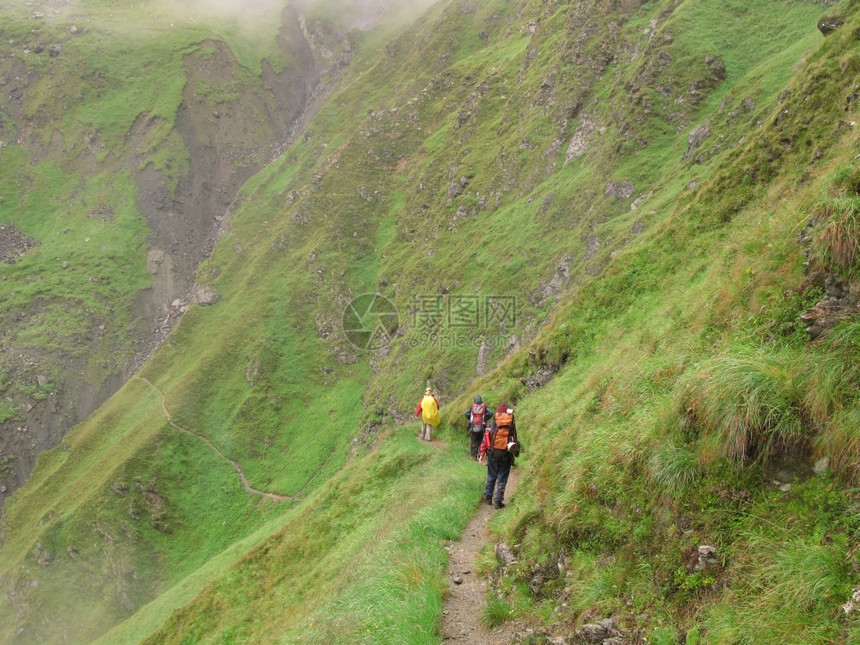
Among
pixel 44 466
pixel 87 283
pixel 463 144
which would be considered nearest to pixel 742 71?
pixel 463 144

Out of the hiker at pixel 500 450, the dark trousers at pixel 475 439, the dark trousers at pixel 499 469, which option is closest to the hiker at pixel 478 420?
the dark trousers at pixel 475 439

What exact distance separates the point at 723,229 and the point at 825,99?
16.2ft

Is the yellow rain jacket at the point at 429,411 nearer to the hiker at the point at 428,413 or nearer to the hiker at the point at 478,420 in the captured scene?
the hiker at the point at 428,413

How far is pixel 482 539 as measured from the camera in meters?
12.6

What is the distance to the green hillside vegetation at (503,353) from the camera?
22.8ft

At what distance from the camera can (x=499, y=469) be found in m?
14.0

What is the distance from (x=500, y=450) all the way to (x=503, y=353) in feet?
101

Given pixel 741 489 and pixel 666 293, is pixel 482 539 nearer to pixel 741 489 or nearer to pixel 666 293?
pixel 741 489

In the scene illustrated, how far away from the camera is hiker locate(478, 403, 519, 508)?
13.6 m

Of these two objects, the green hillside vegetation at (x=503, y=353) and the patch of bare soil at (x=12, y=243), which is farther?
the patch of bare soil at (x=12, y=243)

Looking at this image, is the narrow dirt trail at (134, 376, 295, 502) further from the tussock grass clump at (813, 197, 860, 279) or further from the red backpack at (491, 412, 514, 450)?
the tussock grass clump at (813, 197, 860, 279)

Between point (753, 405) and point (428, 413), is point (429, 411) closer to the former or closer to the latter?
point (428, 413)

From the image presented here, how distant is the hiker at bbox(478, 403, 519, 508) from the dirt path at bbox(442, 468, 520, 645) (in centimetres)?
58

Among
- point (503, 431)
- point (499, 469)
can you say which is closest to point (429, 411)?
point (499, 469)
